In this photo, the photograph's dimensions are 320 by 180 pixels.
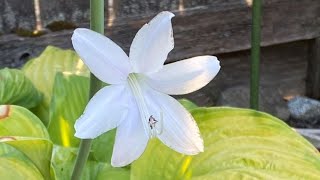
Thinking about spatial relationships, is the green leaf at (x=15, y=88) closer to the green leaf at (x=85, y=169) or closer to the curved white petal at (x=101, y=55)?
the green leaf at (x=85, y=169)

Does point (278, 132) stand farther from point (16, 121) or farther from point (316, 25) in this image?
point (316, 25)

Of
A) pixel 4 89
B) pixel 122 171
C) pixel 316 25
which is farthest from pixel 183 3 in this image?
pixel 122 171

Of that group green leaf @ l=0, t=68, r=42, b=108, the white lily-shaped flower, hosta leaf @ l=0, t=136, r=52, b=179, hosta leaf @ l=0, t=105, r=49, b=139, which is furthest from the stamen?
green leaf @ l=0, t=68, r=42, b=108

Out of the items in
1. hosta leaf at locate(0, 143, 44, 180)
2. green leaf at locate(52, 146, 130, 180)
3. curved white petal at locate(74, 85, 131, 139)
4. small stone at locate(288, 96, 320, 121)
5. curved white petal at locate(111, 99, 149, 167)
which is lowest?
small stone at locate(288, 96, 320, 121)

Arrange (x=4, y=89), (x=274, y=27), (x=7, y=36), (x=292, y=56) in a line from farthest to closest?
1. (x=292, y=56)
2. (x=274, y=27)
3. (x=7, y=36)
4. (x=4, y=89)

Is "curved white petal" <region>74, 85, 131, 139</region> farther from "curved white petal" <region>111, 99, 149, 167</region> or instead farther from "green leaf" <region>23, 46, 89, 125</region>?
"green leaf" <region>23, 46, 89, 125</region>
